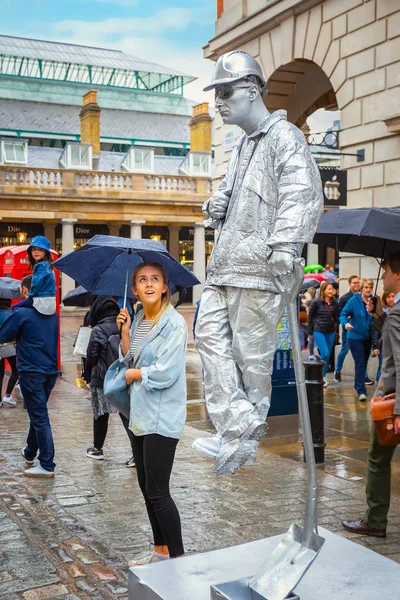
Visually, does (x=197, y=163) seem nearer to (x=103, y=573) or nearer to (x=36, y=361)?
(x=36, y=361)

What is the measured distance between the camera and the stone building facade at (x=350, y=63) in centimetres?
1343

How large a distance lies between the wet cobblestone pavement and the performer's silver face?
108 inches

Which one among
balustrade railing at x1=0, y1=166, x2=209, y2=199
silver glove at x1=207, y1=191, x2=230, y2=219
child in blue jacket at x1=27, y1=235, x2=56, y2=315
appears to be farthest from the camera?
balustrade railing at x1=0, y1=166, x2=209, y2=199

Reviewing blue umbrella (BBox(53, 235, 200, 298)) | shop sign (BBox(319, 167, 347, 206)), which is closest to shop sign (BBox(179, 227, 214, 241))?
shop sign (BBox(319, 167, 347, 206))

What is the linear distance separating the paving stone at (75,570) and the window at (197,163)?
124 feet

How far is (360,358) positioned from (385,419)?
22.3 feet

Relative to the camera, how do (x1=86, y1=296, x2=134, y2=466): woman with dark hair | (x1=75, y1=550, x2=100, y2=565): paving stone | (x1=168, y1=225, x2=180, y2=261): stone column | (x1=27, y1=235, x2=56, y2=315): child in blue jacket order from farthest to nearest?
(x1=168, y1=225, x2=180, y2=261): stone column < (x1=86, y1=296, x2=134, y2=466): woman with dark hair < (x1=27, y1=235, x2=56, y2=315): child in blue jacket < (x1=75, y1=550, x2=100, y2=565): paving stone

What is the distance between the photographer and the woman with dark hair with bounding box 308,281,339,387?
43.5 feet

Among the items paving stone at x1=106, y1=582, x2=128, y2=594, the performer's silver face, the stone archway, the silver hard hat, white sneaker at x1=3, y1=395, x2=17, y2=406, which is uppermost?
the stone archway

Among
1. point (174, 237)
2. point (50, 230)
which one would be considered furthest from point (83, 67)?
point (50, 230)

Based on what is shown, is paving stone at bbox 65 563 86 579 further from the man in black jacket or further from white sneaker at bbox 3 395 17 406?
the man in black jacket

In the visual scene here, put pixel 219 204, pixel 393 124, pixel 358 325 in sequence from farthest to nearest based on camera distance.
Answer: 1. pixel 393 124
2. pixel 358 325
3. pixel 219 204

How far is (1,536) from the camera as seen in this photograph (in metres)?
5.53

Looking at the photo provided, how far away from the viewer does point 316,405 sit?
25.5 feet
